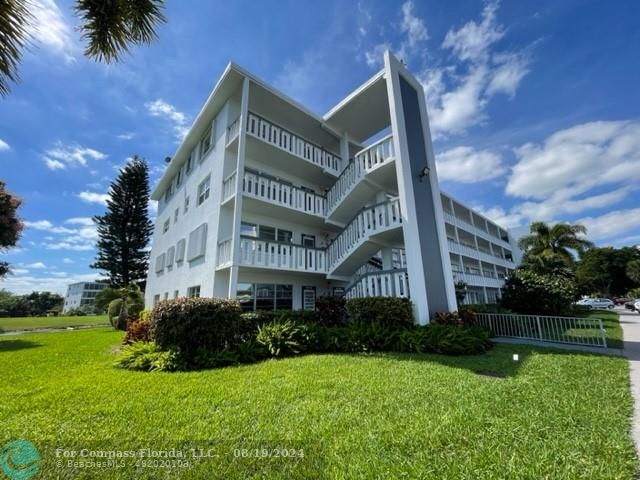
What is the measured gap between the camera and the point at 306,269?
1141 cm

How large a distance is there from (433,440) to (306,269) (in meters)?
8.78

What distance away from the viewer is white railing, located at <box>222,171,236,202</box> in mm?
10746

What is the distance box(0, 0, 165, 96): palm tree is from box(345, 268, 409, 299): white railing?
8.96 metres

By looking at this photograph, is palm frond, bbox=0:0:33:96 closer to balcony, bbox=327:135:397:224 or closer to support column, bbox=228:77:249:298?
support column, bbox=228:77:249:298

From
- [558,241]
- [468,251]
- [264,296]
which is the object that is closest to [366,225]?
[264,296]

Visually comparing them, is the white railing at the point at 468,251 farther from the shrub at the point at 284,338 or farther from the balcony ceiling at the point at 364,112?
the shrub at the point at 284,338

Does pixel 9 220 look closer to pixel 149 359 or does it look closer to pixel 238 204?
pixel 238 204

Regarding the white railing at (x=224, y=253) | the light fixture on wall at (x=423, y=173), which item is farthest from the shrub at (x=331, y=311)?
the light fixture on wall at (x=423, y=173)

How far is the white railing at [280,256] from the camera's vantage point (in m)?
10.2

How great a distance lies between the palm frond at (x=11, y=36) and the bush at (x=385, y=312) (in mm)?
9223

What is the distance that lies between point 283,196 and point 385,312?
21.5 feet

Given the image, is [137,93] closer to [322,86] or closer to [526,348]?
[322,86]

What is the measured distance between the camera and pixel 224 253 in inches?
414

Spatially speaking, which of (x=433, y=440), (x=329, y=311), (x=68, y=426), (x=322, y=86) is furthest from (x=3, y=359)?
(x=322, y=86)
